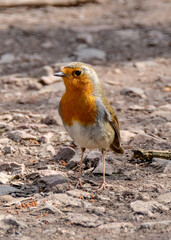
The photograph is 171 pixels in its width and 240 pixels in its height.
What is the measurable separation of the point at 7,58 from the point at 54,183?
14.8 ft

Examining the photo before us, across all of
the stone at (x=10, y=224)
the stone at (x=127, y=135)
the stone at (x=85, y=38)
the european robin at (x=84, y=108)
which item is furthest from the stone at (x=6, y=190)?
the stone at (x=85, y=38)

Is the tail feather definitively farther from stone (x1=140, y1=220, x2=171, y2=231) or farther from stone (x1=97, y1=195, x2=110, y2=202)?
stone (x1=140, y1=220, x2=171, y2=231)

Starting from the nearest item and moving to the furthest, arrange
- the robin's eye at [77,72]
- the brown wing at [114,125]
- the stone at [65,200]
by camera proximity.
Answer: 1. the stone at [65,200]
2. the robin's eye at [77,72]
3. the brown wing at [114,125]

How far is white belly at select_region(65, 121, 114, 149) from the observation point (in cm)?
375

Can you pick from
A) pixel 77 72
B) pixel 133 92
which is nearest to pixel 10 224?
pixel 77 72

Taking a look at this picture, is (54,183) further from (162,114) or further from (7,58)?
(7,58)

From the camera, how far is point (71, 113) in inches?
148

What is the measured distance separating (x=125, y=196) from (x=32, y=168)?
42.1 inches

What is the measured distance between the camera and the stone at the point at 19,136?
4.97m

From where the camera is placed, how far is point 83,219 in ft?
10.9

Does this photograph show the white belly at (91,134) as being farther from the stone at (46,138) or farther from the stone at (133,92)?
the stone at (133,92)

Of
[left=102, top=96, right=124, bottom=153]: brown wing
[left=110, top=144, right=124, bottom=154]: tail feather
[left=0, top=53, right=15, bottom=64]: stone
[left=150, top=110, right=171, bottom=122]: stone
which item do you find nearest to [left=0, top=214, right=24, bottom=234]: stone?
[left=102, top=96, right=124, bottom=153]: brown wing

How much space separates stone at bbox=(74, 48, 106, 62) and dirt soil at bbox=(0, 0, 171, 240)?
0.06ft

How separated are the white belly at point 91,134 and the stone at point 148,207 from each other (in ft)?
2.00
